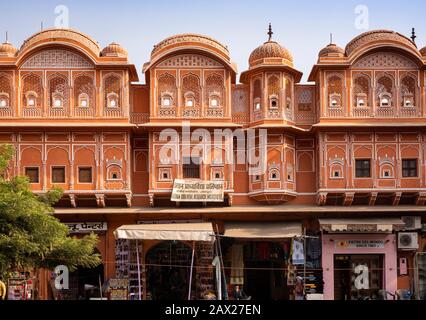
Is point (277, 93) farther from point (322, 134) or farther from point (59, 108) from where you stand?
point (59, 108)

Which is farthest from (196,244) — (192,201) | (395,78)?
(395,78)

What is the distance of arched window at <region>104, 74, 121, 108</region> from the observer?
89.0 ft

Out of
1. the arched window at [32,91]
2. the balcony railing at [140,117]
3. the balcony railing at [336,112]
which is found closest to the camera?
the arched window at [32,91]

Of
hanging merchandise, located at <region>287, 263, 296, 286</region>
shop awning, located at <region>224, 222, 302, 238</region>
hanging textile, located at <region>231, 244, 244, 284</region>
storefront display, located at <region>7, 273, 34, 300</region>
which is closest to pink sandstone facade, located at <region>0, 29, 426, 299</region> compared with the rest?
hanging textile, located at <region>231, 244, 244, 284</region>

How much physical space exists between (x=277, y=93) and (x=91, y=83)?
6.21 m

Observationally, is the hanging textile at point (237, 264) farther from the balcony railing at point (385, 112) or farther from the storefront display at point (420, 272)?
the balcony railing at point (385, 112)

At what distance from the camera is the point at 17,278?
25.0 m

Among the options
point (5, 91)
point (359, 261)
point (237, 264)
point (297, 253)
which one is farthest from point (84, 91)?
point (359, 261)

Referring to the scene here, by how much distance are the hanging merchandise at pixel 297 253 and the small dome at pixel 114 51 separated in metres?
8.49

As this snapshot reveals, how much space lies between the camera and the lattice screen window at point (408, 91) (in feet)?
90.3

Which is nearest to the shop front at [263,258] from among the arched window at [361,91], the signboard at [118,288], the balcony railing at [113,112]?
the signboard at [118,288]

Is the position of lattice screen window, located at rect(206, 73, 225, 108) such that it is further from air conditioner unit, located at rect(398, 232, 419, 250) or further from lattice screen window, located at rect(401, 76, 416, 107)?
air conditioner unit, located at rect(398, 232, 419, 250)

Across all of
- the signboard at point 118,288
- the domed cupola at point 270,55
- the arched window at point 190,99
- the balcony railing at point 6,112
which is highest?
the domed cupola at point 270,55

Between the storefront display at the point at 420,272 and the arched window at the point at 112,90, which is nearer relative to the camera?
the storefront display at the point at 420,272
